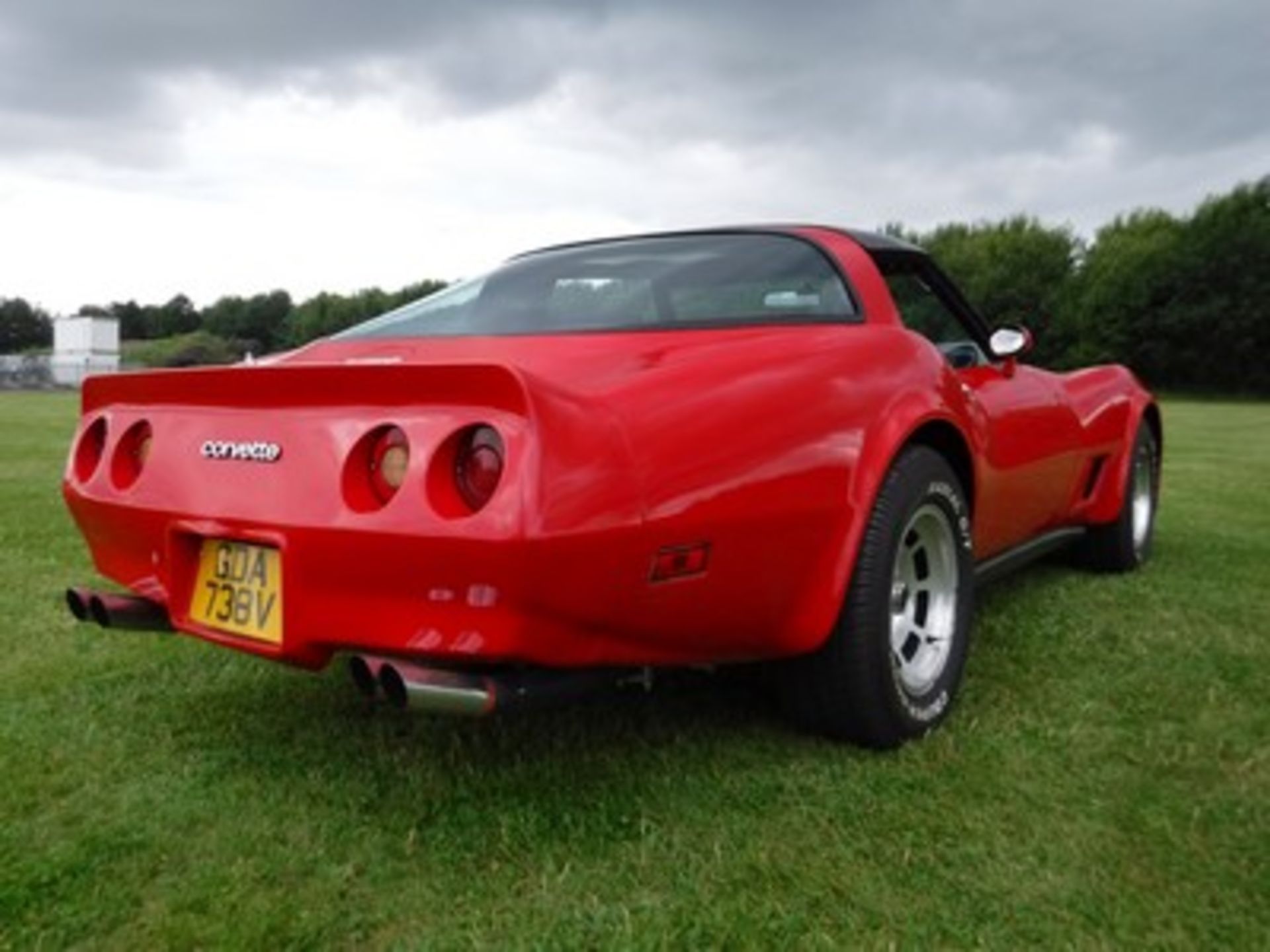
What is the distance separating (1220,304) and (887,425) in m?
42.1

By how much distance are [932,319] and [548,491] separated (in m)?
2.05

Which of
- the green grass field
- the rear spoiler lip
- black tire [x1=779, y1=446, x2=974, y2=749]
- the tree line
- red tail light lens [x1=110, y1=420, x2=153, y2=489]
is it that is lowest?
the green grass field

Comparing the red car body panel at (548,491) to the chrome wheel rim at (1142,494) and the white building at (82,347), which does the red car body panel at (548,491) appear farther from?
the white building at (82,347)

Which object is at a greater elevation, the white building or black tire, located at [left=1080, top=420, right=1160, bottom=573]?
the white building

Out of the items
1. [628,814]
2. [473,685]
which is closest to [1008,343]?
[628,814]

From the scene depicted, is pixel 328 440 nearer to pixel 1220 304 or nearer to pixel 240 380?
pixel 240 380

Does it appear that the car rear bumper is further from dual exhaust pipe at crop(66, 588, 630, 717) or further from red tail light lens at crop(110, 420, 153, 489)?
red tail light lens at crop(110, 420, 153, 489)

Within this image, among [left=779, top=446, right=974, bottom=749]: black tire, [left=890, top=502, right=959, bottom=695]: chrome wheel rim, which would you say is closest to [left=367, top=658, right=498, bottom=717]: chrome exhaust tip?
[left=779, top=446, right=974, bottom=749]: black tire

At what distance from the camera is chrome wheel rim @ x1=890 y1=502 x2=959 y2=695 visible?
2771mm

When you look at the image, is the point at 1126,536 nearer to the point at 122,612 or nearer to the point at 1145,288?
the point at 122,612

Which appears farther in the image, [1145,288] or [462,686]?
[1145,288]

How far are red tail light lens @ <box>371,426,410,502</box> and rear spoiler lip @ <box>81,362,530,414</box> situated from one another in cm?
6

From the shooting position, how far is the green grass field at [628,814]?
1.87 m

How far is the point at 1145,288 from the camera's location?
136 feet
